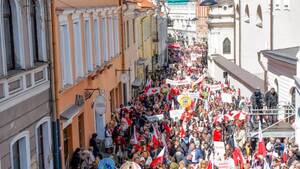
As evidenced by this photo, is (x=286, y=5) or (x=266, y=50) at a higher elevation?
(x=286, y=5)

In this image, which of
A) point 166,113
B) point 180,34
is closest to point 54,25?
point 166,113

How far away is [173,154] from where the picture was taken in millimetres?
19578

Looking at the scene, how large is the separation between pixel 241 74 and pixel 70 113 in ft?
76.9

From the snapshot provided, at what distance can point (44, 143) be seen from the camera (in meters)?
15.5

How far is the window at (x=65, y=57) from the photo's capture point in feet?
58.6

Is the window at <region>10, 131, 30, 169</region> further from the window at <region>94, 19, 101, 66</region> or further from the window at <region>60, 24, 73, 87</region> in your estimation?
the window at <region>94, 19, 101, 66</region>

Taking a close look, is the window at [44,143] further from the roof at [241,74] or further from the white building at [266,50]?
the roof at [241,74]

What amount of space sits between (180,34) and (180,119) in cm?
8146

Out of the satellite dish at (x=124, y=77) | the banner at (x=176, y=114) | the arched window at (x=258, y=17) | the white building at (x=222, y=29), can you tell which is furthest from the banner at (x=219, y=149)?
the white building at (x=222, y=29)

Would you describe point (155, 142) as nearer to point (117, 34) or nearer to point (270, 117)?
point (270, 117)

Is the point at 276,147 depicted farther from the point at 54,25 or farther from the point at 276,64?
the point at 54,25

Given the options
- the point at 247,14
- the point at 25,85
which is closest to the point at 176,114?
the point at 25,85

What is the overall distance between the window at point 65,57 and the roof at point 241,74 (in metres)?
14.6

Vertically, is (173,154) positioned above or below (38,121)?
below
